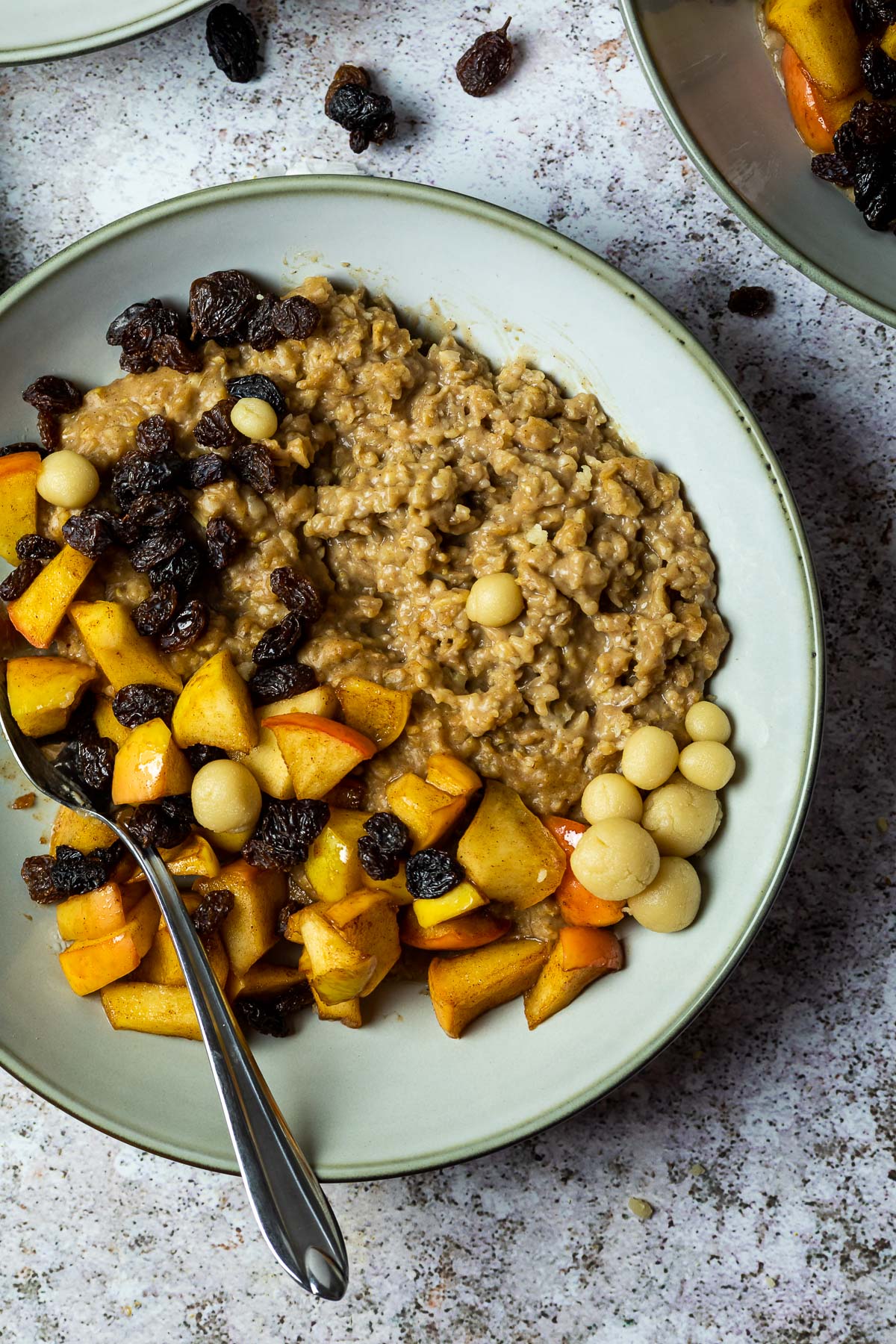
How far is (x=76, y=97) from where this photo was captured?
2451 millimetres

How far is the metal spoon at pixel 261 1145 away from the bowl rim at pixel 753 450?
10 centimetres

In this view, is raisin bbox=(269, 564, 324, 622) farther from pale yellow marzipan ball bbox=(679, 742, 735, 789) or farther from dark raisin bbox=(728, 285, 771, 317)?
dark raisin bbox=(728, 285, 771, 317)

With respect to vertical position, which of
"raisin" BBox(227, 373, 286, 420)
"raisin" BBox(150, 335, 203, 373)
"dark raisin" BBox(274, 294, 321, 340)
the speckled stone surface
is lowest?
the speckled stone surface

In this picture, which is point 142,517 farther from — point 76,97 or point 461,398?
point 76,97

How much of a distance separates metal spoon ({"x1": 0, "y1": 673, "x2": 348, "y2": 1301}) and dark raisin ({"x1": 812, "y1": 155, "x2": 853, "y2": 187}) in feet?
6.37

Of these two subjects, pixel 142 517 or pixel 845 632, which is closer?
pixel 142 517

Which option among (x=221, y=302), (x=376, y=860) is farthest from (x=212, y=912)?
(x=221, y=302)

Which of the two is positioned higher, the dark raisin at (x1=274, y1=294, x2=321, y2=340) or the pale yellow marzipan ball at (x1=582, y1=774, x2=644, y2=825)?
the dark raisin at (x1=274, y1=294, x2=321, y2=340)

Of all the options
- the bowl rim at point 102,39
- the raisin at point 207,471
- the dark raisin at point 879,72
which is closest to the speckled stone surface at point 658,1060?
the bowl rim at point 102,39

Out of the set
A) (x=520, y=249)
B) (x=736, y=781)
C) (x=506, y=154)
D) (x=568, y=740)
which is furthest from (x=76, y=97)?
(x=736, y=781)

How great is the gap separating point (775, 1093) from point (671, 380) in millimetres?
1586

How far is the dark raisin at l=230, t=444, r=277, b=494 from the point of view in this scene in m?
2.02

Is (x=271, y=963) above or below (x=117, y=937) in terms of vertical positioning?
below

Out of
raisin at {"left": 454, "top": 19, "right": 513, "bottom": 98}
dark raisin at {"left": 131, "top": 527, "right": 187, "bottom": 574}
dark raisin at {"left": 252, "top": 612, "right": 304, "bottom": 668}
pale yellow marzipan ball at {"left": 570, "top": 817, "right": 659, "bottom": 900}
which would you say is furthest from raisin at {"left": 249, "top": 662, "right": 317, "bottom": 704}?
raisin at {"left": 454, "top": 19, "right": 513, "bottom": 98}
